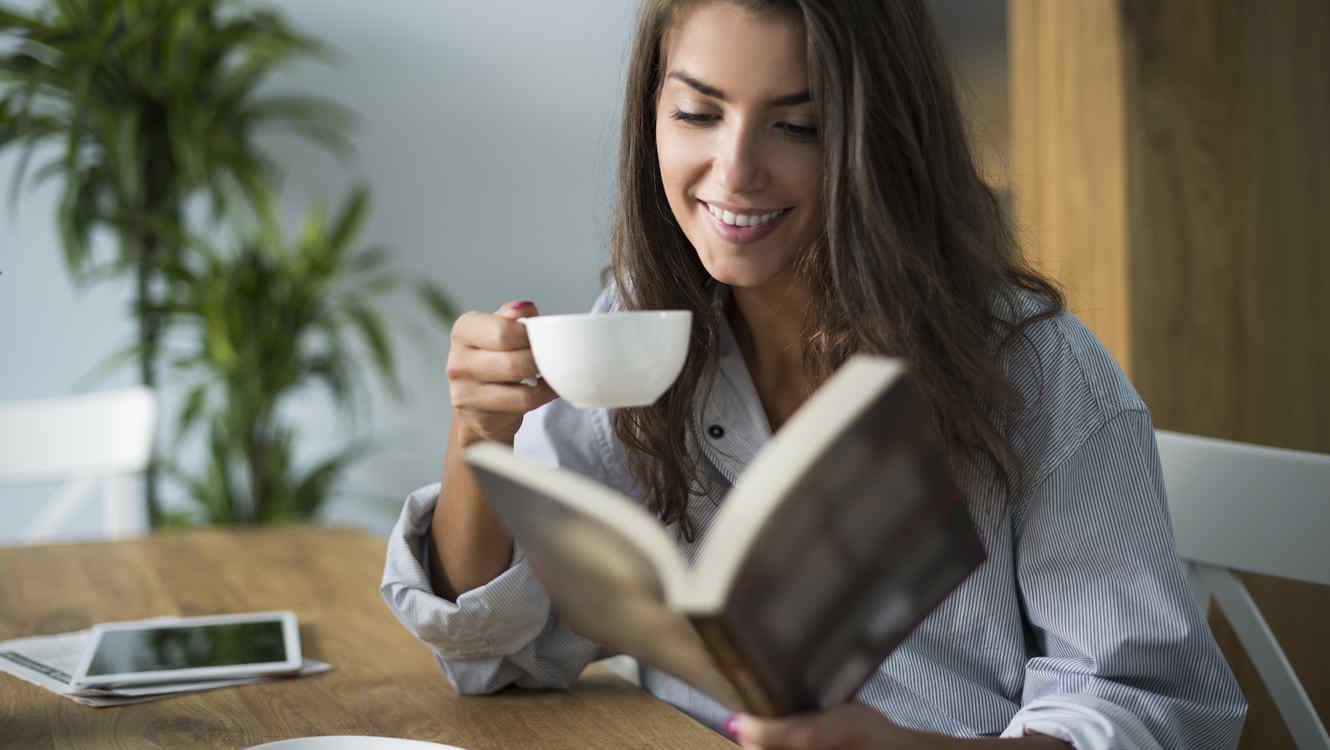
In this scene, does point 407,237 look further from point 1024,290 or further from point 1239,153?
point 1024,290

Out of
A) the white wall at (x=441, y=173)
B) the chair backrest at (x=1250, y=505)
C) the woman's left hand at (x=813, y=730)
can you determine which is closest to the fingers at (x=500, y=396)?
the woman's left hand at (x=813, y=730)

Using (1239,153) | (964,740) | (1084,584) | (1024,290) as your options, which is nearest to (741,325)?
(1024,290)

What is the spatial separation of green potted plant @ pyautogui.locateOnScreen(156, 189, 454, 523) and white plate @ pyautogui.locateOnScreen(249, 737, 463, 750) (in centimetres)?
240

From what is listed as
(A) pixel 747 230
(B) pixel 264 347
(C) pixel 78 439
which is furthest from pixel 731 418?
(B) pixel 264 347

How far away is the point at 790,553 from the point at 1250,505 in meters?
0.75

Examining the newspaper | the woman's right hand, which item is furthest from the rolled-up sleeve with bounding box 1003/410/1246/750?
the newspaper

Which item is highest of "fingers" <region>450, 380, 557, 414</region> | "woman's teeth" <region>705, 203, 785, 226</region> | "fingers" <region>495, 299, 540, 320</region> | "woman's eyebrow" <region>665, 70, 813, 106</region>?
"woman's eyebrow" <region>665, 70, 813, 106</region>

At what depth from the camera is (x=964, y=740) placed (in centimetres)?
80

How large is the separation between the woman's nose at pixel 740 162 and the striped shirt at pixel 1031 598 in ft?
0.79

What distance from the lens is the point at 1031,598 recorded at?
1.00m

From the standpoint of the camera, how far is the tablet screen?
1.14 m

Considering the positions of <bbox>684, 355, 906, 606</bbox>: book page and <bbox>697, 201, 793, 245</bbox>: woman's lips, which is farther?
<bbox>697, 201, 793, 245</bbox>: woman's lips

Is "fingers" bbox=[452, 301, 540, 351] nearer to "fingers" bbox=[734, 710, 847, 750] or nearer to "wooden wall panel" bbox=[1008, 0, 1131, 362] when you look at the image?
"fingers" bbox=[734, 710, 847, 750]

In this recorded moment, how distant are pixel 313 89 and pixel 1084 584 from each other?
3159mm
